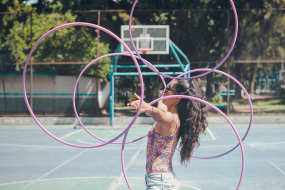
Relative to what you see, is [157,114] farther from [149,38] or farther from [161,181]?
[149,38]

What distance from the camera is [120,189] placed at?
21.1 feet

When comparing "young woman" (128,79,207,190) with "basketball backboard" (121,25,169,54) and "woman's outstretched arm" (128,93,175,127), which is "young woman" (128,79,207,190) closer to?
"woman's outstretched arm" (128,93,175,127)

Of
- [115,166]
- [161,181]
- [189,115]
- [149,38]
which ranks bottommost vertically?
[115,166]

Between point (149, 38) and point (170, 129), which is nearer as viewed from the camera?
point (170, 129)

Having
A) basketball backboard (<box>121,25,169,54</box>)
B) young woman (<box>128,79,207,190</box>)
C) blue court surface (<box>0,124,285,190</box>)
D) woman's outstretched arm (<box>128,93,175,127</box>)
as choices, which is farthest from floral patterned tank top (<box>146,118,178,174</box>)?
basketball backboard (<box>121,25,169,54</box>)

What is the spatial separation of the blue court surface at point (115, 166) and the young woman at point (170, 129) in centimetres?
339

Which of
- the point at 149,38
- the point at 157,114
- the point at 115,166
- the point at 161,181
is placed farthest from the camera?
the point at 149,38

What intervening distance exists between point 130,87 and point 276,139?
15488 mm

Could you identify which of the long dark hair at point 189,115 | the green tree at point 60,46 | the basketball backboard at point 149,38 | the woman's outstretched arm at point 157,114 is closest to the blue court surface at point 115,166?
the long dark hair at point 189,115

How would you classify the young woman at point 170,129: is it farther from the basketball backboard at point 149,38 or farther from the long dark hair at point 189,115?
the basketball backboard at point 149,38

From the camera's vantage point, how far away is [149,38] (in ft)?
52.7

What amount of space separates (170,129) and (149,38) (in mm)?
13202

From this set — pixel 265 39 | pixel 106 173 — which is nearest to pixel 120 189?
pixel 106 173

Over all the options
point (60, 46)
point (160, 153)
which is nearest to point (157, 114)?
point (160, 153)
